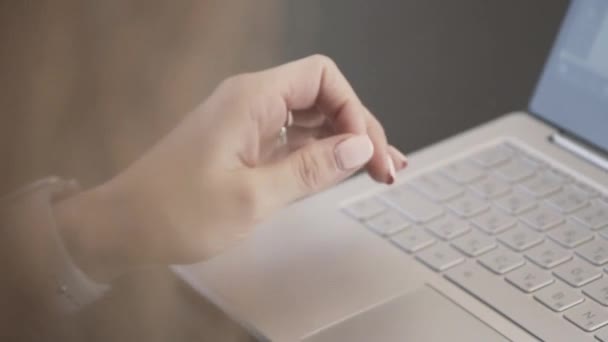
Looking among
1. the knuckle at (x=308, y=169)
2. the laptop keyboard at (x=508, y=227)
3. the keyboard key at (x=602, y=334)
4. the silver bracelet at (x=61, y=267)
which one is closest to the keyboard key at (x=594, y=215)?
the laptop keyboard at (x=508, y=227)

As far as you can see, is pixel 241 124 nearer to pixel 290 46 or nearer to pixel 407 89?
pixel 290 46

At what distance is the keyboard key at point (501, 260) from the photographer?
0.52 m

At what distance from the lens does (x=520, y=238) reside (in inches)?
21.7

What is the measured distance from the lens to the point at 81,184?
0.29 meters

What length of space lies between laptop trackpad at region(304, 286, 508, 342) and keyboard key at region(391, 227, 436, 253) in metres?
0.05

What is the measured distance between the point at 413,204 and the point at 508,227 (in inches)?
2.8

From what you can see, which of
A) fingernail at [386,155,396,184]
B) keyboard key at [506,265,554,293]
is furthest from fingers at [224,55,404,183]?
keyboard key at [506,265,554,293]

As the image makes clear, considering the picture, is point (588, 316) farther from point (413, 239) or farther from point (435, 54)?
point (435, 54)

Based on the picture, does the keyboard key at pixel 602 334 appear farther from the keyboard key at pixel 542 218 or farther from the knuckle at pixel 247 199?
the knuckle at pixel 247 199

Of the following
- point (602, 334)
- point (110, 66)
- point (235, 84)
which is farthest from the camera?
point (602, 334)

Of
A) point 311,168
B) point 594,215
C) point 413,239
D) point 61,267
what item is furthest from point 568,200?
point 61,267

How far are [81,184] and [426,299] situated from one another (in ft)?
0.92

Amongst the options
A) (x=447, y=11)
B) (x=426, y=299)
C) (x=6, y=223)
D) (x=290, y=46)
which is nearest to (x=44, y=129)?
(x=6, y=223)

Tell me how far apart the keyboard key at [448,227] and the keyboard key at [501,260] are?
0.10 ft
